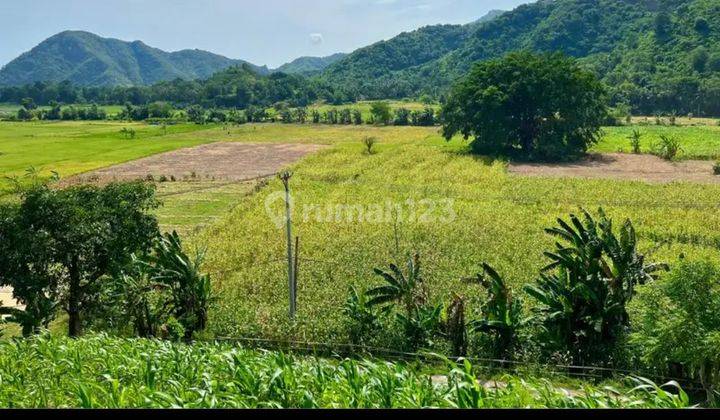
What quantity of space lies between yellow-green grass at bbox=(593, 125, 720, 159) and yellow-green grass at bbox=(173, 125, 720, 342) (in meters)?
14.0

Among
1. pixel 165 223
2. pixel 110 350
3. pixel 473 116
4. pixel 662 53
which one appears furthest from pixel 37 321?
pixel 662 53

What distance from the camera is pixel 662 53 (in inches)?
4269

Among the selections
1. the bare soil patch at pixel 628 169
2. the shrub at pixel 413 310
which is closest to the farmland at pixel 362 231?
the shrub at pixel 413 310

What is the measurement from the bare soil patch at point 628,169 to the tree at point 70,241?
29.4m

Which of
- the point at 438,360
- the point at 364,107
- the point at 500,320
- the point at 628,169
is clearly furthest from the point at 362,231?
the point at 364,107

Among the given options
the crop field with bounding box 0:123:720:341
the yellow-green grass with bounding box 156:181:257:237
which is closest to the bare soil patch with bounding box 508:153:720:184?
the crop field with bounding box 0:123:720:341

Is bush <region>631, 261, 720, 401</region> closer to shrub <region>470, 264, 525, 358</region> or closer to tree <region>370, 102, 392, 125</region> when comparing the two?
shrub <region>470, 264, 525, 358</region>

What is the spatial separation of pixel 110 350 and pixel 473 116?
136ft

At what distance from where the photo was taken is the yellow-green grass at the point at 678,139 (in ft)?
141

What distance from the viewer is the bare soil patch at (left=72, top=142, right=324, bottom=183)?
4158 centimetres

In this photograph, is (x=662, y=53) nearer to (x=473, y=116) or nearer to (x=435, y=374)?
(x=473, y=116)

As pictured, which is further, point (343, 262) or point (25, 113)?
point (25, 113)

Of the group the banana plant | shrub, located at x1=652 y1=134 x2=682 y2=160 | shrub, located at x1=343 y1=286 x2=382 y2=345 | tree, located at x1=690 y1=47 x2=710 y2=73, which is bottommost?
shrub, located at x1=343 y1=286 x2=382 y2=345

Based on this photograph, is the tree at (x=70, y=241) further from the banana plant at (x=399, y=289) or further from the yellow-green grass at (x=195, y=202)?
the yellow-green grass at (x=195, y=202)
